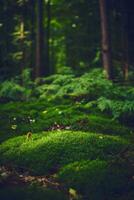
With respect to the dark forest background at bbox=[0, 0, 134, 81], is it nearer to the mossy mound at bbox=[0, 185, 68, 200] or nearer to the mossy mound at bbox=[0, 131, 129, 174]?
the mossy mound at bbox=[0, 131, 129, 174]

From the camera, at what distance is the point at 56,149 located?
8.95m

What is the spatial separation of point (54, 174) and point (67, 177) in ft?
1.23

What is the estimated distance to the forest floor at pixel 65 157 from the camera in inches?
298

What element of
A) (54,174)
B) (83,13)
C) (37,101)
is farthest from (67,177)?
(83,13)

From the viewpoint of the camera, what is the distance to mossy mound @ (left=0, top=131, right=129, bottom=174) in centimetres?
857

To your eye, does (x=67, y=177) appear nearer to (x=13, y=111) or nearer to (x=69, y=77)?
(x=13, y=111)

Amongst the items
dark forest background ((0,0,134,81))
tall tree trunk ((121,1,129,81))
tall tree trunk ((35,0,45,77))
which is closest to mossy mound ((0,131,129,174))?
dark forest background ((0,0,134,81))

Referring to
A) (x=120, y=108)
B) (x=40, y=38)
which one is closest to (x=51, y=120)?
(x=120, y=108)

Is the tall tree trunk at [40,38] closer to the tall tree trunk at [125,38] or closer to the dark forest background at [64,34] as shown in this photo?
the dark forest background at [64,34]

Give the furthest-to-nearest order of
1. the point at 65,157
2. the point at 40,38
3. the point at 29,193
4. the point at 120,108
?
the point at 40,38 → the point at 120,108 → the point at 65,157 → the point at 29,193

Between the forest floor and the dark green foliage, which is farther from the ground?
the dark green foliage

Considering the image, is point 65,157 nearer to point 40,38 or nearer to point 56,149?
point 56,149

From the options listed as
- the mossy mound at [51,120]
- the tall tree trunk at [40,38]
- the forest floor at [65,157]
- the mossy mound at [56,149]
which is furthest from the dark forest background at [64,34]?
the mossy mound at [56,149]

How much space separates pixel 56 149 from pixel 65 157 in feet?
1.21
